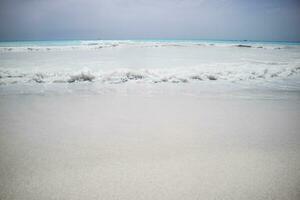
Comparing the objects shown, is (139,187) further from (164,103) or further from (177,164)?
(164,103)

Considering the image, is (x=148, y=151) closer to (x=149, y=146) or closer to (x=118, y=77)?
(x=149, y=146)

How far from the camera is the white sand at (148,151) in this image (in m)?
1.57

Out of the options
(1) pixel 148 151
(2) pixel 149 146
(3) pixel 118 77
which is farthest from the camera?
(3) pixel 118 77

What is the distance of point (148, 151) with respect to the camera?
2129mm

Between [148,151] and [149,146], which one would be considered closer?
[148,151]

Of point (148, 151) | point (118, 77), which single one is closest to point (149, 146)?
point (148, 151)

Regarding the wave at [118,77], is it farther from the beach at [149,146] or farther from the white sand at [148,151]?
the white sand at [148,151]

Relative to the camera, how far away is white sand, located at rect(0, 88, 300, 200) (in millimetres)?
1569

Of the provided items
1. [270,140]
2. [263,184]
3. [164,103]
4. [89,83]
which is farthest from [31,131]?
[89,83]

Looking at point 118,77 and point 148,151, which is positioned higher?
point 118,77

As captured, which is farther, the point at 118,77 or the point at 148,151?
the point at 118,77

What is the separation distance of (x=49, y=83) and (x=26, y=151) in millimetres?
4124

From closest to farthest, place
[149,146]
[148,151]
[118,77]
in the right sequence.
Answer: [148,151] → [149,146] → [118,77]

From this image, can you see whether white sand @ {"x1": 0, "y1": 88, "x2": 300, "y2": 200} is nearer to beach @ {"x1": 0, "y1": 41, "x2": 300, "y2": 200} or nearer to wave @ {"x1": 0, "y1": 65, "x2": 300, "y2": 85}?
beach @ {"x1": 0, "y1": 41, "x2": 300, "y2": 200}
